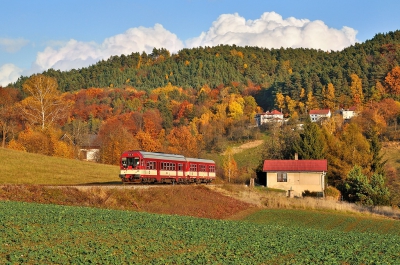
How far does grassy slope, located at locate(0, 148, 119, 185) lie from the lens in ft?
142

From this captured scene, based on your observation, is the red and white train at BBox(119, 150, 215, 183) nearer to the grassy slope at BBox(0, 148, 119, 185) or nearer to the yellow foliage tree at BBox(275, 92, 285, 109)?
the grassy slope at BBox(0, 148, 119, 185)

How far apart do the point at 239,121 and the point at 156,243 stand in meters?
137

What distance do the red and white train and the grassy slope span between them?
5969mm

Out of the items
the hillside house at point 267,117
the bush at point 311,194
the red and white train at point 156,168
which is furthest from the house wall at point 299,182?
the hillside house at point 267,117

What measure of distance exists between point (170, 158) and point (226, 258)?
102 feet

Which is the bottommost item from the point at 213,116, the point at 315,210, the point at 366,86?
the point at 315,210

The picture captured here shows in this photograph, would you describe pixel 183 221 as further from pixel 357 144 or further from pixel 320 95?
pixel 320 95

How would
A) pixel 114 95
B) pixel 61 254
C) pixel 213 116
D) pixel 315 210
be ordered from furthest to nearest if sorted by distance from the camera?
pixel 114 95, pixel 213 116, pixel 315 210, pixel 61 254

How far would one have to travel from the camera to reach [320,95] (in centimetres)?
16738

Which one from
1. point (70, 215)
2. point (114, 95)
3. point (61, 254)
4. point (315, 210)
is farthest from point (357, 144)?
point (114, 95)

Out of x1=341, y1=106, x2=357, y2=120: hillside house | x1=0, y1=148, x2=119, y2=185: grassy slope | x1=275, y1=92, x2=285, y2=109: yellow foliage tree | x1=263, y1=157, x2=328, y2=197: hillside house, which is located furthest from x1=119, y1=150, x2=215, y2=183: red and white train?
x1=275, y1=92, x2=285, y2=109: yellow foliage tree

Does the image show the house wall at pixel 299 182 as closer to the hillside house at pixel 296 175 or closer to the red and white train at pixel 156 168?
the hillside house at pixel 296 175

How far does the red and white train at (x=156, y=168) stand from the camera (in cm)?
4197

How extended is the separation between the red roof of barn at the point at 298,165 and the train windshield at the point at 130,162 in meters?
25.7
